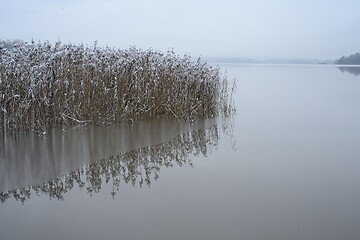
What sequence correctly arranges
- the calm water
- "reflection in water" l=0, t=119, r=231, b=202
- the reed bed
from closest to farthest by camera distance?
the calm water, the reed bed, "reflection in water" l=0, t=119, r=231, b=202

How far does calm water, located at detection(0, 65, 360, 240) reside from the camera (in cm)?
359

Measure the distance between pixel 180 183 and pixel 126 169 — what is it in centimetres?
84

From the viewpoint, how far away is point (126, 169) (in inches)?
210

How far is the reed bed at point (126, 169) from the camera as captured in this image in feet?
14.6

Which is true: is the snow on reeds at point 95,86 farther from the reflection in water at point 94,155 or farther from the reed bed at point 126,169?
the reed bed at point 126,169

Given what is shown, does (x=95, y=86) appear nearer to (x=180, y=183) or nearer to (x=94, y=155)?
(x=94, y=155)

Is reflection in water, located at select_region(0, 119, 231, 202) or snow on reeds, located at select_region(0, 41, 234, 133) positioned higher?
snow on reeds, located at select_region(0, 41, 234, 133)

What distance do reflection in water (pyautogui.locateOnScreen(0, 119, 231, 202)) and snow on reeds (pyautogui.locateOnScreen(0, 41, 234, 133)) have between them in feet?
1.32

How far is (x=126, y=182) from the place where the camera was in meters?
4.84

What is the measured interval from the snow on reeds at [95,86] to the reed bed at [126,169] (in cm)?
171

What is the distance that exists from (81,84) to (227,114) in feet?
13.1

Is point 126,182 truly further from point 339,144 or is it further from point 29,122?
point 339,144

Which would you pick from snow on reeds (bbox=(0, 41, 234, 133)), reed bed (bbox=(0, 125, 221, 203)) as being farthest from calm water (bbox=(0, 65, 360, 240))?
snow on reeds (bbox=(0, 41, 234, 133))

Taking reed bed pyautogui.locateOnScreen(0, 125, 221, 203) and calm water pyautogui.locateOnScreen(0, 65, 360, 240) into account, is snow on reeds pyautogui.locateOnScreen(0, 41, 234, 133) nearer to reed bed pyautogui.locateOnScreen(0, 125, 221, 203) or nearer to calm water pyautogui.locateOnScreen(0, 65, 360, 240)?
calm water pyautogui.locateOnScreen(0, 65, 360, 240)
